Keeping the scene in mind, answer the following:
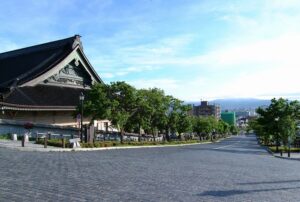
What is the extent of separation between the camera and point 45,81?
43062 millimetres

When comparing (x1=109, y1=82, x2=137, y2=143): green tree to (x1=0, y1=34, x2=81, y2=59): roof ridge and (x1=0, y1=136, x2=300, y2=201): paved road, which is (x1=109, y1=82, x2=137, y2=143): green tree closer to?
(x1=0, y1=34, x2=81, y2=59): roof ridge

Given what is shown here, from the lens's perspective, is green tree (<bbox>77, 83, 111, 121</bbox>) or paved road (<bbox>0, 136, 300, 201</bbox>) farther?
green tree (<bbox>77, 83, 111, 121</bbox>)

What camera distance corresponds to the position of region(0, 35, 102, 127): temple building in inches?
1446

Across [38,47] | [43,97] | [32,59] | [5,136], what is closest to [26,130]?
[5,136]

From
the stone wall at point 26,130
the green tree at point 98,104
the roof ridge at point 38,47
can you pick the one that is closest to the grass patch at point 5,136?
the stone wall at point 26,130

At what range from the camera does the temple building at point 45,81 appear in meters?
36.7

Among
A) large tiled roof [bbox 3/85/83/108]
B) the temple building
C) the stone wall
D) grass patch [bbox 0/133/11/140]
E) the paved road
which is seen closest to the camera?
the paved road

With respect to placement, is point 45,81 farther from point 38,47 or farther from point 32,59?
point 38,47

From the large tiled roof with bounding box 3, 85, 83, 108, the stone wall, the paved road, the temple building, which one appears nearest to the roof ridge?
the temple building

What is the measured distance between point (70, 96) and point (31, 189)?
33696 millimetres

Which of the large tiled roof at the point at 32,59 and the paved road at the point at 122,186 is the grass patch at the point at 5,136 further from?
the paved road at the point at 122,186

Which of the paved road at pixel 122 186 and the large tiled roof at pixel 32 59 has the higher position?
the large tiled roof at pixel 32 59

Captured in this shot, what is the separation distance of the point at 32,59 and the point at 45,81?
7.51 metres

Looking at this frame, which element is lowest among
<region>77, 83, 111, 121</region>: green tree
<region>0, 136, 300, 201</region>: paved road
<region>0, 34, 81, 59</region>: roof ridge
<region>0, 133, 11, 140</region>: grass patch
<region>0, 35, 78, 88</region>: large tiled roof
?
<region>0, 136, 300, 201</region>: paved road
